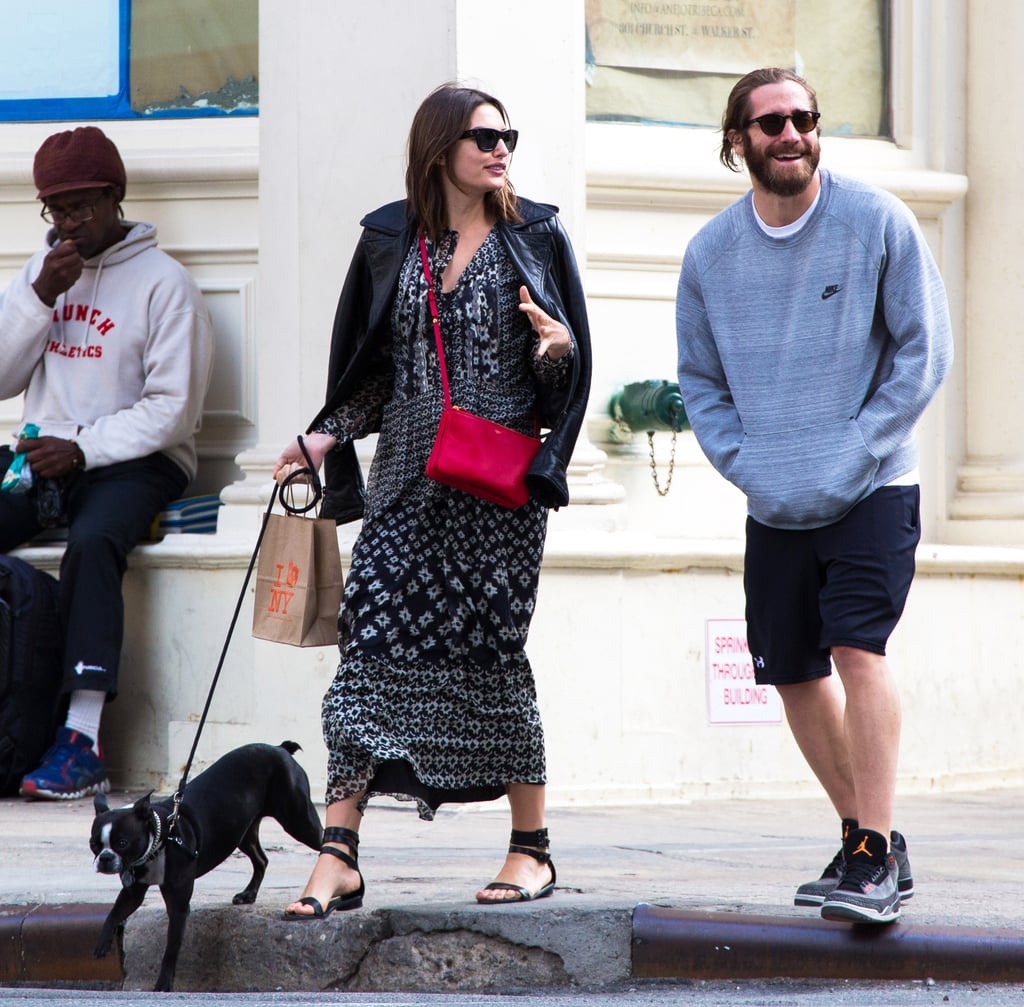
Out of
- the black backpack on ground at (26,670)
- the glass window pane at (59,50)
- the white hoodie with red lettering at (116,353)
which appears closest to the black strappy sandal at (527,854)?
the black backpack on ground at (26,670)

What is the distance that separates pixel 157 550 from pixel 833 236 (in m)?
3.43

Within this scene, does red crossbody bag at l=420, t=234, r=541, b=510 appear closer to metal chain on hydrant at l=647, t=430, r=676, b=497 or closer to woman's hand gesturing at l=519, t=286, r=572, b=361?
woman's hand gesturing at l=519, t=286, r=572, b=361

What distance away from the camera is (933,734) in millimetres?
6898

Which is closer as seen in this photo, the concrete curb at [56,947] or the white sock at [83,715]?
the concrete curb at [56,947]

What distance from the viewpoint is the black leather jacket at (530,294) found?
13.8ft

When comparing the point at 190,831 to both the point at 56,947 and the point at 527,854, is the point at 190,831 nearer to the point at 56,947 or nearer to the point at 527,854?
the point at 56,947

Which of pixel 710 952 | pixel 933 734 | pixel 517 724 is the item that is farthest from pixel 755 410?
pixel 933 734

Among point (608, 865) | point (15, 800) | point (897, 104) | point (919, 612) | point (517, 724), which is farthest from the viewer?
point (897, 104)

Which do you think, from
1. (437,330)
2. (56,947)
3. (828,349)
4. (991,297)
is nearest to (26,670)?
(56,947)

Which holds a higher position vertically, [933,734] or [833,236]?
[833,236]

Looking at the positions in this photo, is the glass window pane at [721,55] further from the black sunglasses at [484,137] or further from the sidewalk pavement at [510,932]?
the sidewalk pavement at [510,932]

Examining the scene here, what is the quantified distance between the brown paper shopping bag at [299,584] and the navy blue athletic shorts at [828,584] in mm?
1008

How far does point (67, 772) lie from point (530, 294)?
9.67 ft

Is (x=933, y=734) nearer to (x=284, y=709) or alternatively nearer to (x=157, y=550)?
(x=284, y=709)
